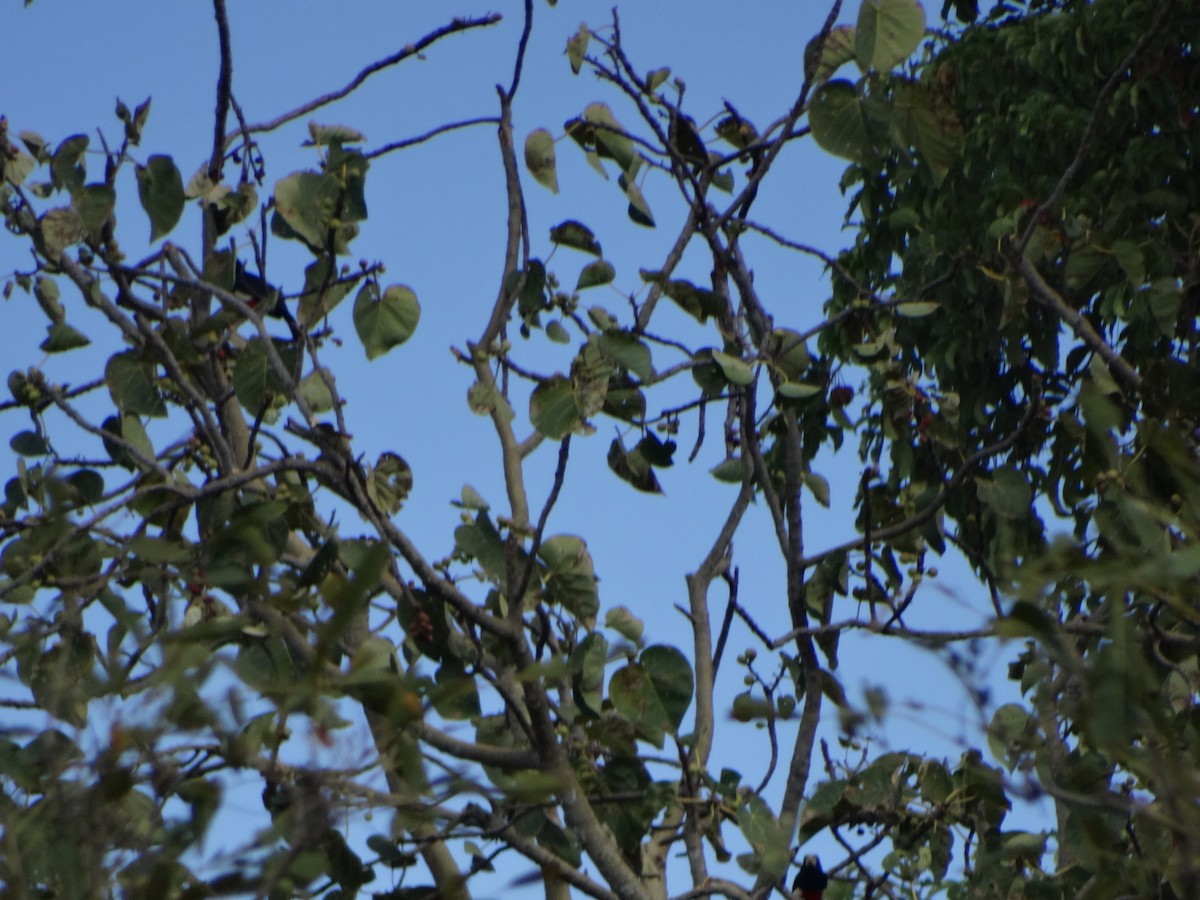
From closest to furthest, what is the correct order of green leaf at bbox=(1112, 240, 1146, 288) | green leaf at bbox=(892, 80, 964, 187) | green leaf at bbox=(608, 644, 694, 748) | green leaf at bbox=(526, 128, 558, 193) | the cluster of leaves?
the cluster of leaves
green leaf at bbox=(608, 644, 694, 748)
green leaf at bbox=(892, 80, 964, 187)
green leaf at bbox=(526, 128, 558, 193)
green leaf at bbox=(1112, 240, 1146, 288)

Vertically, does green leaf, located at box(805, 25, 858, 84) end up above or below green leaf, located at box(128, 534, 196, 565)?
above

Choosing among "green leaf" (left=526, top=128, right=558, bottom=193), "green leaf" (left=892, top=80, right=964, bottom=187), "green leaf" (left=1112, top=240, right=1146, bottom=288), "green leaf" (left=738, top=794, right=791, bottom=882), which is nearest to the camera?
"green leaf" (left=738, top=794, right=791, bottom=882)

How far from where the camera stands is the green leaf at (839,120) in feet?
7.21

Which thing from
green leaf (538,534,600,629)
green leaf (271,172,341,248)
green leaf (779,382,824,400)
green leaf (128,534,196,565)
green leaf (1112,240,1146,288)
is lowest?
green leaf (128,534,196,565)

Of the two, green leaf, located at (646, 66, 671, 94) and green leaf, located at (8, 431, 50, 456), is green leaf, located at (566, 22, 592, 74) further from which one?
green leaf, located at (8, 431, 50, 456)

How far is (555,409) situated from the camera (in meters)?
2.12

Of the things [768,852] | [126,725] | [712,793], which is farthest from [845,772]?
[126,725]

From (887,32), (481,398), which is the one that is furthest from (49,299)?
(887,32)

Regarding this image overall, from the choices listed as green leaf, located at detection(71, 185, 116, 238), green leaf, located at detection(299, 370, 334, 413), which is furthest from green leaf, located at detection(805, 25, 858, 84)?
green leaf, located at detection(71, 185, 116, 238)

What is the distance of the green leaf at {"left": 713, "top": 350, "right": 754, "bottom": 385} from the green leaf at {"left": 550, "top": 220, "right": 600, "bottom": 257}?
297 millimetres

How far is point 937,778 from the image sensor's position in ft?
7.95

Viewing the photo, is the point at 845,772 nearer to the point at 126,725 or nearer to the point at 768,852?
the point at 768,852

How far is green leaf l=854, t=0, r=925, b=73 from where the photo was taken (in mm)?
2102

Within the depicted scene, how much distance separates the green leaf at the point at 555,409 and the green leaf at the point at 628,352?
73 millimetres
